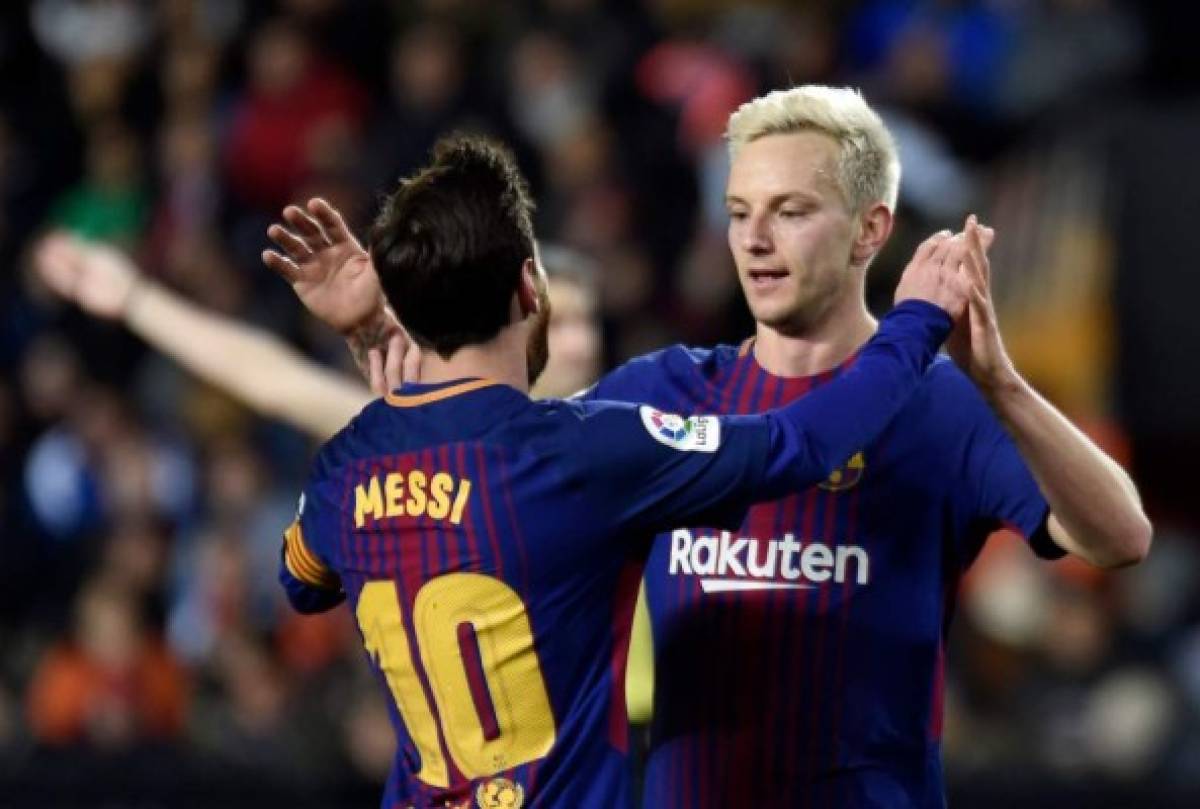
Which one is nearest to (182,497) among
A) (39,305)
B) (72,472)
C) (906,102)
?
(72,472)

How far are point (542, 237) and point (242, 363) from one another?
Answer: 15.5 ft

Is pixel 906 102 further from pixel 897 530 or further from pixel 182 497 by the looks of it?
pixel 897 530

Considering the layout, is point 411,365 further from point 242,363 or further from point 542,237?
point 542,237

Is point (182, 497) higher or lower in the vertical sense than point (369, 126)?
lower

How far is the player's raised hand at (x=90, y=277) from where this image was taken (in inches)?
183

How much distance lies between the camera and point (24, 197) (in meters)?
11.1

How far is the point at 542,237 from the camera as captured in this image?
9414mm

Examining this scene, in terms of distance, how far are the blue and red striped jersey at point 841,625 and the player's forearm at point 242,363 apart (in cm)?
103

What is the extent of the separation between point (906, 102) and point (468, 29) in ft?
7.17

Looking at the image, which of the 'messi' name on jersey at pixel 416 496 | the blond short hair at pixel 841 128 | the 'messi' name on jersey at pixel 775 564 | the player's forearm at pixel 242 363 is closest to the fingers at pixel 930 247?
the blond short hair at pixel 841 128

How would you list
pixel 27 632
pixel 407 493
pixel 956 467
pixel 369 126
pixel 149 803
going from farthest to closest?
1. pixel 369 126
2. pixel 27 632
3. pixel 149 803
4. pixel 956 467
5. pixel 407 493

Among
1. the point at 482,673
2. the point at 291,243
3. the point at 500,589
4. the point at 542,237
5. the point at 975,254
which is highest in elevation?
the point at 542,237

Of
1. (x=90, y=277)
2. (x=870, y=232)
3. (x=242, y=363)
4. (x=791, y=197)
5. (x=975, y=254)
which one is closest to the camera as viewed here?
(x=975, y=254)

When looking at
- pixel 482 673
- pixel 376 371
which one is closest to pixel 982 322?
pixel 482 673
